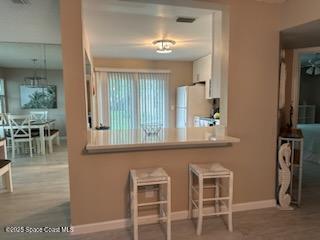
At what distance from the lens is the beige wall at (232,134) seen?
2037 mm

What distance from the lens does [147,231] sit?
7.15ft

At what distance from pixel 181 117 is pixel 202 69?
134cm

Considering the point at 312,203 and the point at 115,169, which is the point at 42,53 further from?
the point at 312,203

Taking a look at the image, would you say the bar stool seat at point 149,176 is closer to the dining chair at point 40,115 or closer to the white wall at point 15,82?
the dining chair at point 40,115

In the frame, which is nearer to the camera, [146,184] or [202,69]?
[146,184]

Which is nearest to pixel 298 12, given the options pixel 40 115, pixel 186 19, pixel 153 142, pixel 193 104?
pixel 186 19

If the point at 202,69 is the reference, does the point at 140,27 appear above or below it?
above

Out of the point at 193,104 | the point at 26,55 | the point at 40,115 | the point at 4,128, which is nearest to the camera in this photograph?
the point at 4,128

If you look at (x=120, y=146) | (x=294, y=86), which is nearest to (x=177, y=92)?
(x=294, y=86)

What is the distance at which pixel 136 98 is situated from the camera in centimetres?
619

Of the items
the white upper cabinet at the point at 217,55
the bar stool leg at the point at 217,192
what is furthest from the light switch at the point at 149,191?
the white upper cabinet at the point at 217,55

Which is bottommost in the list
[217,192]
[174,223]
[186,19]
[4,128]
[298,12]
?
[174,223]

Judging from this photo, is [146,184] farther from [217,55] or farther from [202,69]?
[202,69]

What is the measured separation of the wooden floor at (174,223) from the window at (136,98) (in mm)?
2849
